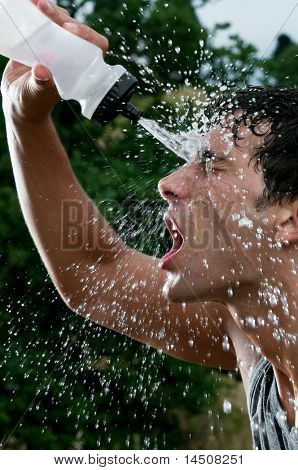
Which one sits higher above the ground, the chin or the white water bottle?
the white water bottle

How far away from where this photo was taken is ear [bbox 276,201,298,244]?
273cm

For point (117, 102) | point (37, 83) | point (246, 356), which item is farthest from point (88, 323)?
point (117, 102)

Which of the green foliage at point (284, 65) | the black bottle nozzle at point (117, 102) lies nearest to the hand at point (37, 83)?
the black bottle nozzle at point (117, 102)

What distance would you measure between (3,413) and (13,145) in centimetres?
216

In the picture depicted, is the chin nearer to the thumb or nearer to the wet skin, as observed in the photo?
the wet skin

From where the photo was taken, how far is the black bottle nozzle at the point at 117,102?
243 cm

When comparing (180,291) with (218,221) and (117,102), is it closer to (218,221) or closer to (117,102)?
(218,221)

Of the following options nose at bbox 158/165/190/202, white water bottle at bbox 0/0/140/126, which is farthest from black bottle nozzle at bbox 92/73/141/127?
nose at bbox 158/165/190/202

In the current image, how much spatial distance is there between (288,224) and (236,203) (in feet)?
0.61

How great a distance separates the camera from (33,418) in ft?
15.7

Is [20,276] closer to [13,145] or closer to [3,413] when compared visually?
[3,413]

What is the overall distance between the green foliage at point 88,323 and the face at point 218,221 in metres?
1.62

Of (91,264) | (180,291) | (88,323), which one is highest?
(180,291)

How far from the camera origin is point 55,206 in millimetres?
2936
